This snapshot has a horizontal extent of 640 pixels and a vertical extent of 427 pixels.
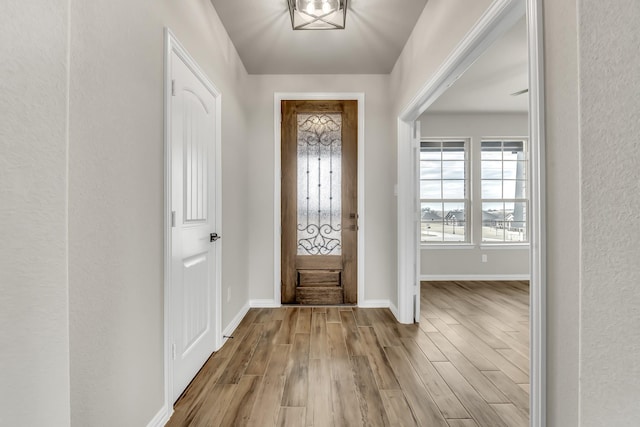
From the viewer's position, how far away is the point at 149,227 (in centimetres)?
146

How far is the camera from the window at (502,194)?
5.12 meters

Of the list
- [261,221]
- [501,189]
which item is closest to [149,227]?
[261,221]

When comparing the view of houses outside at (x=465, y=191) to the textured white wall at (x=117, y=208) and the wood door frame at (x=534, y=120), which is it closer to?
the wood door frame at (x=534, y=120)

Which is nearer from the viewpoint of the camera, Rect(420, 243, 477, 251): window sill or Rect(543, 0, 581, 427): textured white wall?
Rect(543, 0, 581, 427): textured white wall

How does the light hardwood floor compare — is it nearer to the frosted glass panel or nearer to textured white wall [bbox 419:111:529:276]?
the frosted glass panel

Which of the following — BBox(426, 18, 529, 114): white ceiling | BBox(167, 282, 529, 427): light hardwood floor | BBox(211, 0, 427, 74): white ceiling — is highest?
BBox(426, 18, 529, 114): white ceiling

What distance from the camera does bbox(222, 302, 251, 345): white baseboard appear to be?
2.65 meters

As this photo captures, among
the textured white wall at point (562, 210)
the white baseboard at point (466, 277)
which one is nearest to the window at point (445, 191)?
the white baseboard at point (466, 277)

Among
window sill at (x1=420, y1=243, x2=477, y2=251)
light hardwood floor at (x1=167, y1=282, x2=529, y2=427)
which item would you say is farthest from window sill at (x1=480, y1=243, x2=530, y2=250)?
light hardwood floor at (x1=167, y1=282, x2=529, y2=427)

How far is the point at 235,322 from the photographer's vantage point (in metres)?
2.93

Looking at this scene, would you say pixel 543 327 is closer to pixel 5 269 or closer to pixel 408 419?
pixel 408 419

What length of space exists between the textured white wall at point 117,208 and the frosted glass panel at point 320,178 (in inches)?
75.4

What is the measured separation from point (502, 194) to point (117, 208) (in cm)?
548

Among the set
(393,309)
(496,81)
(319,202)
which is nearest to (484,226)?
(496,81)
